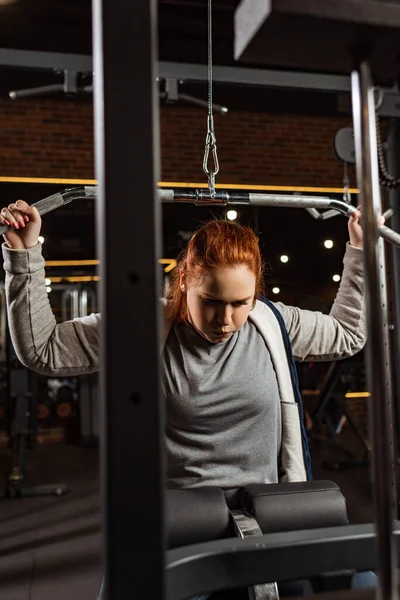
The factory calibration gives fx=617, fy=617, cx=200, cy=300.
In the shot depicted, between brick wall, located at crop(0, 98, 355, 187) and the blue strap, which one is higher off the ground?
brick wall, located at crop(0, 98, 355, 187)

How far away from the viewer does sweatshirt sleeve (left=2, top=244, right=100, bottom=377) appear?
1.33m

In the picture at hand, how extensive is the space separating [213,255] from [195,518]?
65 centimetres

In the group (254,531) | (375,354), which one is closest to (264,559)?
(375,354)

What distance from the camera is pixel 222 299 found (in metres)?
1.46

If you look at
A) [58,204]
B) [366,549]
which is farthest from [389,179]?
[366,549]

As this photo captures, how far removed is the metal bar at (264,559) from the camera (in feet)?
2.00

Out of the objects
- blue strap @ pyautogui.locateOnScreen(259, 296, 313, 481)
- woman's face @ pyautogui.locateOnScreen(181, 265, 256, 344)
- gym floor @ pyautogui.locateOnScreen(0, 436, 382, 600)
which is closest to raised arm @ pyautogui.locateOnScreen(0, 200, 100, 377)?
woman's face @ pyautogui.locateOnScreen(181, 265, 256, 344)

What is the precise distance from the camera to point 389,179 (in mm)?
2455

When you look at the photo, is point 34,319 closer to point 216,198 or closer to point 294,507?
point 216,198

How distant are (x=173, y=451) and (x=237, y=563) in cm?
86

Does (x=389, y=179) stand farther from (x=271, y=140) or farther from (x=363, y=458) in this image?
(x=271, y=140)

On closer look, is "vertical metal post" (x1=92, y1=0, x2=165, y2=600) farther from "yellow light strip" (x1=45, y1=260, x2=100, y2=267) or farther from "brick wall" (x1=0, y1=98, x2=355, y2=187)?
"brick wall" (x1=0, y1=98, x2=355, y2=187)

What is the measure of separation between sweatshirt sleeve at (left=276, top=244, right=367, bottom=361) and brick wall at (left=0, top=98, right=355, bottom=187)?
4.67 m

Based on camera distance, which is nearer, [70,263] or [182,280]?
[182,280]
